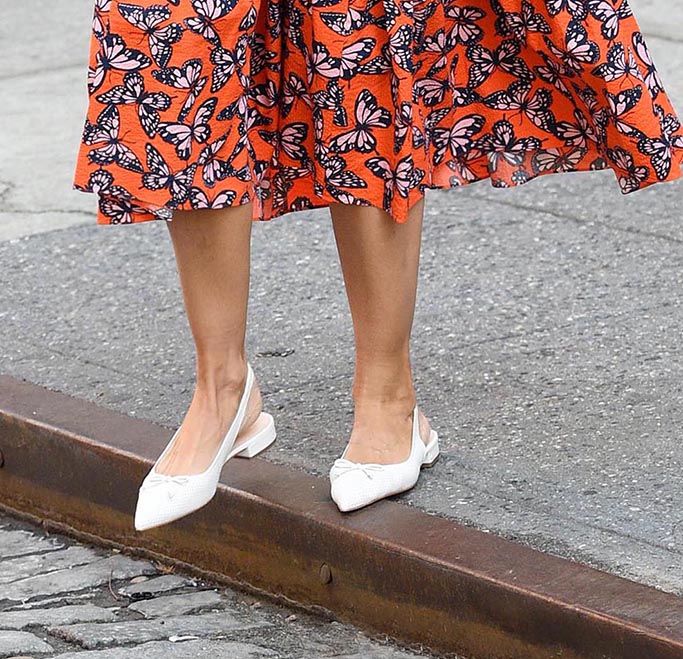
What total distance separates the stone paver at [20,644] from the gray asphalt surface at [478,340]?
2.13ft

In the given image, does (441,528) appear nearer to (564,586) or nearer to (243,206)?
(564,586)

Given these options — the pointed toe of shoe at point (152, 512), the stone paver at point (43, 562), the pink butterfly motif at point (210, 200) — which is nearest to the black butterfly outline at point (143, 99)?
the pink butterfly motif at point (210, 200)

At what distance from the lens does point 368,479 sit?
296cm

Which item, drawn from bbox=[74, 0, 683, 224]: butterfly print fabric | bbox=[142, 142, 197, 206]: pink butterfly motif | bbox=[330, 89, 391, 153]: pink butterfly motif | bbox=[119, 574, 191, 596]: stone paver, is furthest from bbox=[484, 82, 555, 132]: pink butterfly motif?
bbox=[119, 574, 191, 596]: stone paver

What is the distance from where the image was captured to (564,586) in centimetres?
261

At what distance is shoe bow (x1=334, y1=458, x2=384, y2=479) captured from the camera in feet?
9.73

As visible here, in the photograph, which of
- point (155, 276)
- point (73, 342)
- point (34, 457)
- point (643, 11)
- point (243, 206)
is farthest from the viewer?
point (643, 11)

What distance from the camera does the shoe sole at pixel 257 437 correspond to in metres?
3.16

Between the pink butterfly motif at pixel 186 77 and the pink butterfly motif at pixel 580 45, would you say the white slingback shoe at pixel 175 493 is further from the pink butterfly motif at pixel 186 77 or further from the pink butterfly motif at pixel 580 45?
the pink butterfly motif at pixel 580 45

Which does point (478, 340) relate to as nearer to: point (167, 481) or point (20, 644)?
point (167, 481)

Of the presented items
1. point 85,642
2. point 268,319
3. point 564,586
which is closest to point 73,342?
point 268,319

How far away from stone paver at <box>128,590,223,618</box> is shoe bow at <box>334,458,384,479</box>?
373mm

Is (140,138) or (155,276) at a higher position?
(140,138)

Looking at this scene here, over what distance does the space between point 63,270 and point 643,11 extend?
4.34 meters
